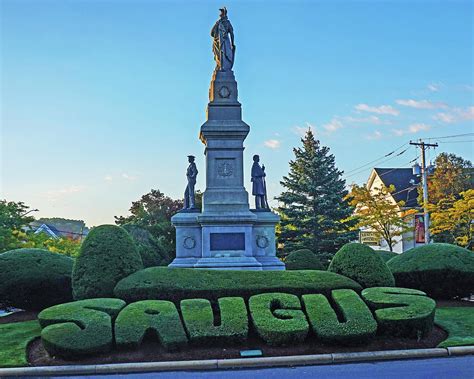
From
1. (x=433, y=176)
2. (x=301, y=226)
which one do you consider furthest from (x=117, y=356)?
(x=433, y=176)

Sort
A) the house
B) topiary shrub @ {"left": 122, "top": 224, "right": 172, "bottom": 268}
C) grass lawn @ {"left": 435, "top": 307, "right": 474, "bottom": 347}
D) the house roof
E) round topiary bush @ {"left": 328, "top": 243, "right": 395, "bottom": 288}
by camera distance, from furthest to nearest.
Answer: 1. the house roof
2. the house
3. topiary shrub @ {"left": 122, "top": 224, "right": 172, "bottom": 268}
4. round topiary bush @ {"left": 328, "top": 243, "right": 395, "bottom": 288}
5. grass lawn @ {"left": 435, "top": 307, "right": 474, "bottom": 347}

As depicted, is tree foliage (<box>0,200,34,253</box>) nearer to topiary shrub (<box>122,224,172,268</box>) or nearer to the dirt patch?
topiary shrub (<box>122,224,172,268</box>)

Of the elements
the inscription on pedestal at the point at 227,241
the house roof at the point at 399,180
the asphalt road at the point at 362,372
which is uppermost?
the house roof at the point at 399,180


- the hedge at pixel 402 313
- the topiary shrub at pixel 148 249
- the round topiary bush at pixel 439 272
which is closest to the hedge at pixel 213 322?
the hedge at pixel 402 313

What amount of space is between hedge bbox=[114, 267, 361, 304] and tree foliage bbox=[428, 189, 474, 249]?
2340cm

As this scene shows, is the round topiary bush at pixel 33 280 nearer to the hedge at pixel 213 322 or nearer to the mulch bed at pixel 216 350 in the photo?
the mulch bed at pixel 216 350

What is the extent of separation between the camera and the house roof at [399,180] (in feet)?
178

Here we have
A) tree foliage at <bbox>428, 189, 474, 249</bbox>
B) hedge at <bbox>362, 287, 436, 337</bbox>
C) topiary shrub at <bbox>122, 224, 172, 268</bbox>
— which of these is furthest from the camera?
tree foliage at <bbox>428, 189, 474, 249</bbox>

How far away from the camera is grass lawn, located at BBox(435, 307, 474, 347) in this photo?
38.7 ft

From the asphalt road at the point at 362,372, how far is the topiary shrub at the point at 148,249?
14.0 metres

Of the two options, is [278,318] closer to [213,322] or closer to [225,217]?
[213,322]

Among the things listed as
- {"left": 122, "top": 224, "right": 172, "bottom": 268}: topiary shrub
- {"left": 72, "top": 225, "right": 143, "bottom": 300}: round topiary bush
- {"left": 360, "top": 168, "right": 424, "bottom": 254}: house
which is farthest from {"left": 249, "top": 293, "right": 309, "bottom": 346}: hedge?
{"left": 360, "top": 168, "right": 424, "bottom": 254}: house

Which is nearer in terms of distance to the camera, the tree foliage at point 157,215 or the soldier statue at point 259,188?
the soldier statue at point 259,188

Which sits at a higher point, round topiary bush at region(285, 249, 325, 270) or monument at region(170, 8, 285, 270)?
monument at region(170, 8, 285, 270)
